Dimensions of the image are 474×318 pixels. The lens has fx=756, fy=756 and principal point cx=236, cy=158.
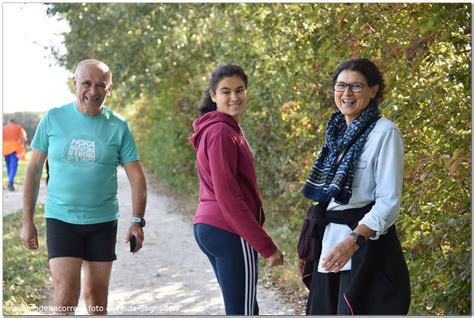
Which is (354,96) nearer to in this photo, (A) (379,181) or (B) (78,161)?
(A) (379,181)

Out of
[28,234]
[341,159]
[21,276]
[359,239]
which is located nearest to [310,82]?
[21,276]

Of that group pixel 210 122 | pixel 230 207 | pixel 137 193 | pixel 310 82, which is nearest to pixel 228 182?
pixel 230 207

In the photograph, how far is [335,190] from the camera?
3451 millimetres

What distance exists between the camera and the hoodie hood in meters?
3.89

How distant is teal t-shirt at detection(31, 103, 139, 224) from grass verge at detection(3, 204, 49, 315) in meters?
1.69

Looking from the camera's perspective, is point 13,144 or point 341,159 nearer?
point 341,159

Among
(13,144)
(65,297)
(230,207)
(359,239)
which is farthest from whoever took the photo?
(13,144)

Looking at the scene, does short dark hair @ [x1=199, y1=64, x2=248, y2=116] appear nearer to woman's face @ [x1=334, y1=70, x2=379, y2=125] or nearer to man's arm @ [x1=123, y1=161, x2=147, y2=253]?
woman's face @ [x1=334, y1=70, x2=379, y2=125]

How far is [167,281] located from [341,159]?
4931 millimetres

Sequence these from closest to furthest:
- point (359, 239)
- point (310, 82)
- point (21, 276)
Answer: point (359, 239) < point (21, 276) < point (310, 82)

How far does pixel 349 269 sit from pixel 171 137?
13.7 m

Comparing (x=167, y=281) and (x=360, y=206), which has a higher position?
(x=360, y=206)

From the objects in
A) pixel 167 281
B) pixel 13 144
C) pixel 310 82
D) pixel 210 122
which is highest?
pixel 310 82

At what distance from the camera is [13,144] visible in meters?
13.3
